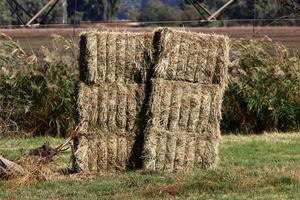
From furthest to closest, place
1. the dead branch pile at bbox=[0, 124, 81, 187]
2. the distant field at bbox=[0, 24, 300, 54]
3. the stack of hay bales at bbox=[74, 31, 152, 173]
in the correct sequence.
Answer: the distant field at bbox=[0, 24, 300, 54]
the stack of hay bales at bbox=[74, 31, 152, 173]
the dead branch pile at bbox=[0, 124, 81, 187]

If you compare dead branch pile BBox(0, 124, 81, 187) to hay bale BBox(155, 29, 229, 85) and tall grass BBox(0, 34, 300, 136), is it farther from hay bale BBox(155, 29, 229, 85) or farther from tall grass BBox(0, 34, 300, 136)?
tall grass BBox(0, 34, 300, 136)

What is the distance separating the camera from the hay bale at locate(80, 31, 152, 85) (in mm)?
10609

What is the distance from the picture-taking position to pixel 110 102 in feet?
34.8

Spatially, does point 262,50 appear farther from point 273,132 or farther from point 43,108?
point 43,108

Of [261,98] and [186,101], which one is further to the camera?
[261,98]

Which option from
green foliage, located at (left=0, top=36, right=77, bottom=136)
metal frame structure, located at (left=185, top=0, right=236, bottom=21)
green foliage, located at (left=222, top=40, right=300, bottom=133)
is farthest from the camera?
metal frame structure, located at (left=185, top=0, right=236, bottom=21)

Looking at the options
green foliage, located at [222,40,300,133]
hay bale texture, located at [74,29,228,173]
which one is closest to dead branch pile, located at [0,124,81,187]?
hay bale texture, located at [74,29,228,173]

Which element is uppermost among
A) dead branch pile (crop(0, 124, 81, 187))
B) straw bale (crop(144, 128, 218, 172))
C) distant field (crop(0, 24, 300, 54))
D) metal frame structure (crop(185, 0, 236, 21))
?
metal frame structure (crop(185, 0, 236, 21))

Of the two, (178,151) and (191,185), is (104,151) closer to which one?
(178,151)

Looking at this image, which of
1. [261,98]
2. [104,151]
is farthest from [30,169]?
[261,98]

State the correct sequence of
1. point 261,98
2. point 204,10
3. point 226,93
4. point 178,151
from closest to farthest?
point 178,151, point 261,98, point 226,93, point 204,10

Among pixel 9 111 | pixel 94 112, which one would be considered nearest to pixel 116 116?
pixel 94 112

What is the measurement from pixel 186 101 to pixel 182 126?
321mm

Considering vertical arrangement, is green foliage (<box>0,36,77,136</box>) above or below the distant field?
below
